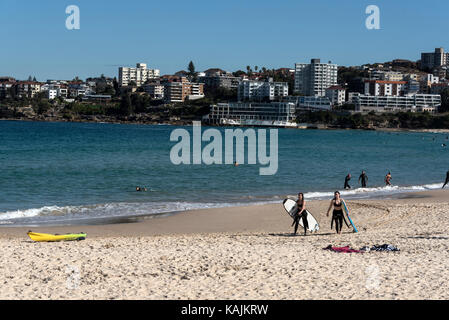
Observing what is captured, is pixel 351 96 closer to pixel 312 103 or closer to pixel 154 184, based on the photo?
pixel 312 103

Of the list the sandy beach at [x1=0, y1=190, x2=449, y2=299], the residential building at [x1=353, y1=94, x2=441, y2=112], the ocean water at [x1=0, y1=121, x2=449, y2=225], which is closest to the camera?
the sandy beach at [x1=0, y1=190, x2=449, y2=299]


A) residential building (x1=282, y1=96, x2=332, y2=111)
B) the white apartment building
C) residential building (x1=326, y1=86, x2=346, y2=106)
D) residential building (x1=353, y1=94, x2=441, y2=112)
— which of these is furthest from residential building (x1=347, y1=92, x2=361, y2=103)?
the white apartment building

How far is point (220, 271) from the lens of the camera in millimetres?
10672

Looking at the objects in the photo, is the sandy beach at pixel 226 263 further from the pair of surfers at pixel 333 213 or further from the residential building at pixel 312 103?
the residential building at pixel 312 103

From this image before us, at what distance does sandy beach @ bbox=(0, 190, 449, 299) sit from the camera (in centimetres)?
934

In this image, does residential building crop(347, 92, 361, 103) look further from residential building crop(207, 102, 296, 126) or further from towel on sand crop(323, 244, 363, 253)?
towel on sand crop(323, 244, 363, 253)

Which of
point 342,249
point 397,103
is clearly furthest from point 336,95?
point 342,249

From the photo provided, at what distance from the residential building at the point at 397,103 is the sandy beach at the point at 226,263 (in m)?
164

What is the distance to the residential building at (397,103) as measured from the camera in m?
177

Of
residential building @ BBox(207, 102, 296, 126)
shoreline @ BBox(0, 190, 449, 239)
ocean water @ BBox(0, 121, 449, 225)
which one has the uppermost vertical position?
residential building @ BBox(207, 102, 296, 126)

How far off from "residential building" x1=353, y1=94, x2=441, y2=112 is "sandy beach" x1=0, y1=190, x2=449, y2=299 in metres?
164
